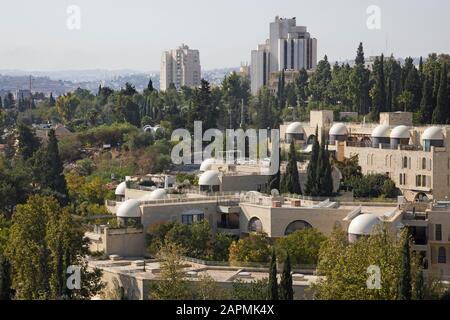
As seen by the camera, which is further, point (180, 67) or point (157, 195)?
point (180, 67)

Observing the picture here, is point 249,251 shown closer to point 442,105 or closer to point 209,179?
point 209,179

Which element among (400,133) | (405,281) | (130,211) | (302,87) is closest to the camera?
(405,281)

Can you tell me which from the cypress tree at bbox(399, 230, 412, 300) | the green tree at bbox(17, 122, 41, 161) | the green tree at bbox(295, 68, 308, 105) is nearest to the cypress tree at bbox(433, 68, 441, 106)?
the green tree at bbox(17, 122, 41, 161)

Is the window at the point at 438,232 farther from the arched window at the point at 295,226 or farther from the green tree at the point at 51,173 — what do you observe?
the green tree at the point at 51,173

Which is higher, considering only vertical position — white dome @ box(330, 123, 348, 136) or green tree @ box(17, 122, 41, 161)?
white dome @ box(330, 123, 348, 136)

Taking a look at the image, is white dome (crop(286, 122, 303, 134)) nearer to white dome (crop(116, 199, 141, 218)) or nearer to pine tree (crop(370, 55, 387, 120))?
pine tree (crop(370, 55, 387, 120))

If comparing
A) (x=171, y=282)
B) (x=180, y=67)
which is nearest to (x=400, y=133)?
(x=171, y=282)
